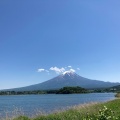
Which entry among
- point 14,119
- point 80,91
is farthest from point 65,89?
point 14,119

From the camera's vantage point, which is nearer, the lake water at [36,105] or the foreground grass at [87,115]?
the foreground grass at [87,115]

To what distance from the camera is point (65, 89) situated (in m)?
174

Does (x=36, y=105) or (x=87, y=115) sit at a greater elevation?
(x=36, y=105)

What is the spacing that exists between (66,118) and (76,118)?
665 mm

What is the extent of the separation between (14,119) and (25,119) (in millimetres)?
734

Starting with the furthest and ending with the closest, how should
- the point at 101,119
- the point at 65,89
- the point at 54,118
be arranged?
the point at 65,89 → the point at 54,118 → the point at 101,119

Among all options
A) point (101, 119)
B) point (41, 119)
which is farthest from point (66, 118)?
point (101, 119)

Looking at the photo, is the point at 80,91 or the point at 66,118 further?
the point at 80,91

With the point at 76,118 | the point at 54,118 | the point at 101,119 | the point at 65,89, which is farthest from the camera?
the point at 65,89

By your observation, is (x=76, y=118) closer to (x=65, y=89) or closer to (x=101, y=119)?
(x=101, y=119)

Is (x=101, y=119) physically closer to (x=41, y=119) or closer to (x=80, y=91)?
(x=41, y=119)

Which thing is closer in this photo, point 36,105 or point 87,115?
point 87,115

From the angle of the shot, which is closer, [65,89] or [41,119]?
[41,119]

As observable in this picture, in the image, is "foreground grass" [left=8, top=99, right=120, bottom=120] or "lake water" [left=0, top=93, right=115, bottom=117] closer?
"foreground grass" [left=8, top=99, right=120, bottom=120]
